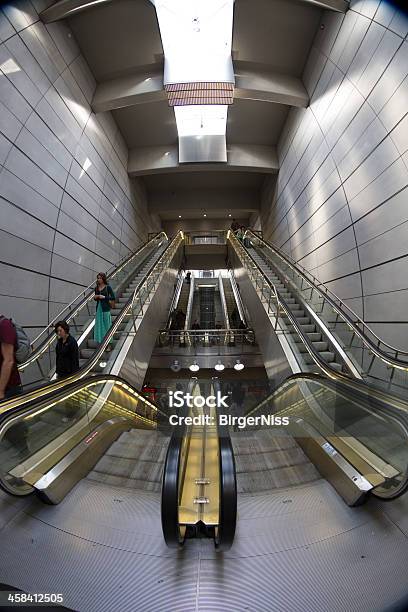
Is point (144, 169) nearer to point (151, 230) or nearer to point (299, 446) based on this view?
point (151, 230)

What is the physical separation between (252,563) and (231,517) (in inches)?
13.8

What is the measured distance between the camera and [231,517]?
1.38 m

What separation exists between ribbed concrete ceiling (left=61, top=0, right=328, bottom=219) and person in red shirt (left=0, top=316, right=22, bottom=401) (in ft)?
34.7

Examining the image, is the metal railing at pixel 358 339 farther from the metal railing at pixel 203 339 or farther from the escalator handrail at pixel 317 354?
the metal railing at pixel 203 339

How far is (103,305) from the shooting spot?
526 centimetres

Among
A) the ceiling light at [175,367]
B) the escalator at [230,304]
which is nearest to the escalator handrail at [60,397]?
the ceiling light at [175,367]

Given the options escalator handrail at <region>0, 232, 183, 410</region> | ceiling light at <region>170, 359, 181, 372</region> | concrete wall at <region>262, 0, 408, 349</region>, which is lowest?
ceiling light at <region>170, 359, 181, 372</region>

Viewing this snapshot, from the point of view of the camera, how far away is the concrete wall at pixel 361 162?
518cm

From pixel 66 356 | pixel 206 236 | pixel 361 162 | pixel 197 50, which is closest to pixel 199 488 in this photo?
pixel 66 356

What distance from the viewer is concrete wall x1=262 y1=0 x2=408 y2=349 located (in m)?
5.18

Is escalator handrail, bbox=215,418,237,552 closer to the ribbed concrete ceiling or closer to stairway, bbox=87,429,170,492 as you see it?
stairway, bbox=87,429,170,492

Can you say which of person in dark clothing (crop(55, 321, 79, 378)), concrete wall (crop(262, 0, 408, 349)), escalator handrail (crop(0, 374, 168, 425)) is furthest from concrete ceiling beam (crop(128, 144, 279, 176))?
escalator handrail (crop(0, 374, 168, 425))

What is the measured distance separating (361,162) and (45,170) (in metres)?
7.95

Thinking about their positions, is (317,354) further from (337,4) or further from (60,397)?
(337,4)
